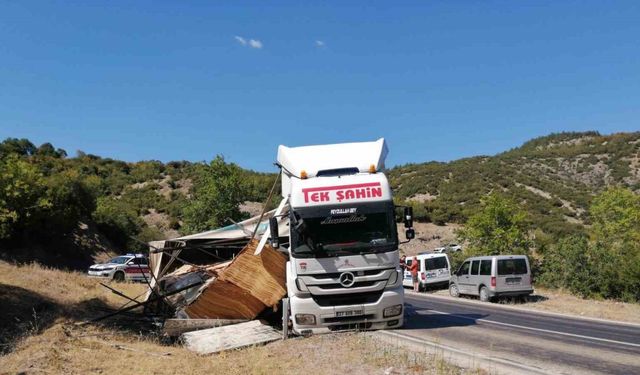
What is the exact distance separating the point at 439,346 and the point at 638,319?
35.0 ft

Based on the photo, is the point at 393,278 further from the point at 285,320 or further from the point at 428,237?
the point at 428,237

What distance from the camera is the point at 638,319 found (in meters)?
16.9

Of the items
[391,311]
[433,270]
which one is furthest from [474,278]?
[391,311]

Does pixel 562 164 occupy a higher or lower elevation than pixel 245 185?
higher

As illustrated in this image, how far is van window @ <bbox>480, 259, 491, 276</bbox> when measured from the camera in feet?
72.0

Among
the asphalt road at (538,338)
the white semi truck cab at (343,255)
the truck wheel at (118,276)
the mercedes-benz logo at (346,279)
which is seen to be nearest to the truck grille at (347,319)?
the white semi truck cab at (343,255)

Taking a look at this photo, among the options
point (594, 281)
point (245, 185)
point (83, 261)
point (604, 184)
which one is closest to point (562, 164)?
point (604, 184)

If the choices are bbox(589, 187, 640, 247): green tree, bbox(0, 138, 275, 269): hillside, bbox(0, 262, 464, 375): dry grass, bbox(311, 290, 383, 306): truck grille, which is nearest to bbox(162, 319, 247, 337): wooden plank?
bbox(0, 262, 464, 375): dry grass

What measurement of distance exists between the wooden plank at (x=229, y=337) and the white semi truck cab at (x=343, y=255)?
0.79 meters

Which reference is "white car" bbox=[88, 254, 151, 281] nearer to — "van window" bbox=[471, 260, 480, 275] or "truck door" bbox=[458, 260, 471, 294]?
"truck door" bbox=[458, 260, 471, 294]

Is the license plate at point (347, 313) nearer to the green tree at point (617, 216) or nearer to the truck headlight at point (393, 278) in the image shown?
the truck headlight at point (393, 278)

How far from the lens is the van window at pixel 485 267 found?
21.9m

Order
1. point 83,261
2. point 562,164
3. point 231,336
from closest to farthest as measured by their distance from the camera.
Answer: point 231,336
point 83,261
point 562,164

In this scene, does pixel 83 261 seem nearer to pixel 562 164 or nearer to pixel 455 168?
pixel 455 168
